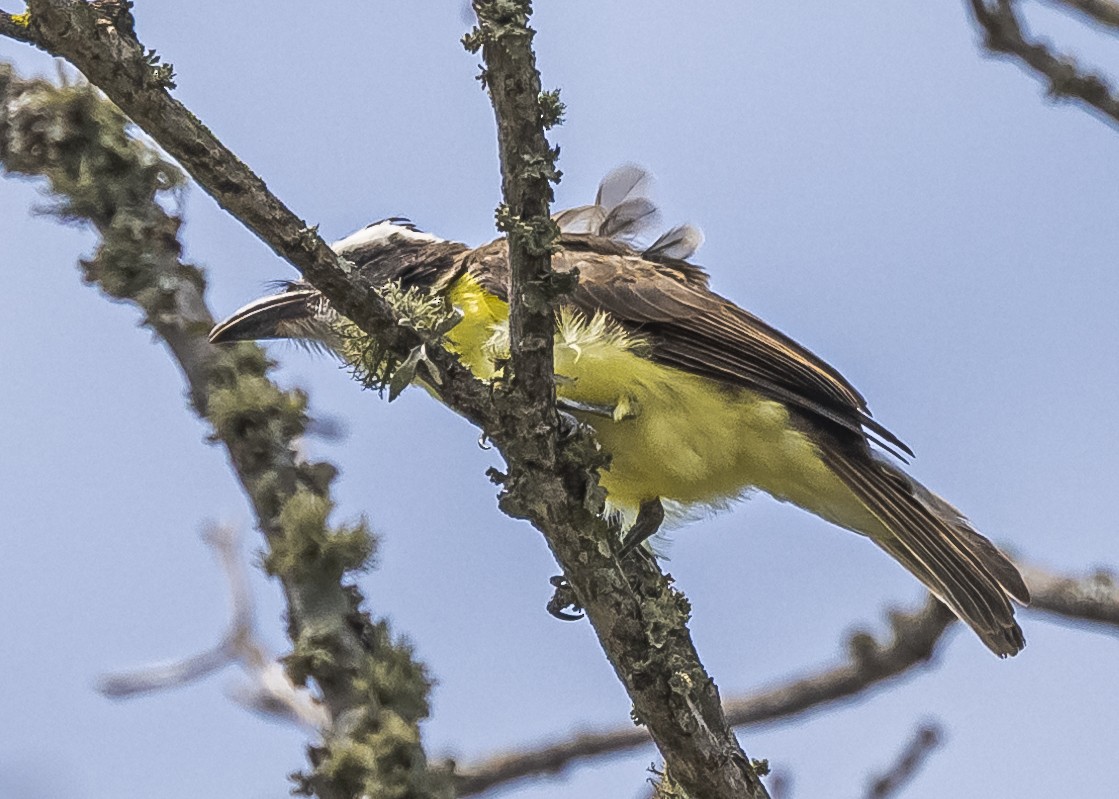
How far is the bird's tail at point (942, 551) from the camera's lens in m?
4.04

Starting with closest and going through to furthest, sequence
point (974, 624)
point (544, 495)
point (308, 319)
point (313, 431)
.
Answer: point (544, 495) → point (313, 431) → point (974, 624) → point (308, 319)

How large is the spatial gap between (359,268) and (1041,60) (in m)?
1.82

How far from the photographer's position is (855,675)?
191 inches

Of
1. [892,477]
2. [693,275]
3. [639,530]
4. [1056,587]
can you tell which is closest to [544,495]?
[639,530]

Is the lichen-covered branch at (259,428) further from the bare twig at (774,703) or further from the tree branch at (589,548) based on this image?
the bare twig at (774,703)

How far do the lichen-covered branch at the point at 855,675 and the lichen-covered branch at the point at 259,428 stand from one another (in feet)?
5.22

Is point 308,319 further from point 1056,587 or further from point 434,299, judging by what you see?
point 1056,587

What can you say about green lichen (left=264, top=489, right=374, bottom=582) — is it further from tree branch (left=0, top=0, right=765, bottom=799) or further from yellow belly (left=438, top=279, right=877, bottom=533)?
yellow belly (left=438, top=279, right=877, bottom=533)

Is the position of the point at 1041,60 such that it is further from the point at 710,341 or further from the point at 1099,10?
the point at 710,341

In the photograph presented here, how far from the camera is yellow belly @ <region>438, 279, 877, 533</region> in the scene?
4.03m

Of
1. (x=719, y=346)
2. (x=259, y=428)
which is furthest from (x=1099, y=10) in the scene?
(x=259, y=428)

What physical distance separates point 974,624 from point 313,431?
1.89 metres

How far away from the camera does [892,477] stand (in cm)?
426

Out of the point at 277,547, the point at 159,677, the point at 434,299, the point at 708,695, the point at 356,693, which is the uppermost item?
the point at 159,677
